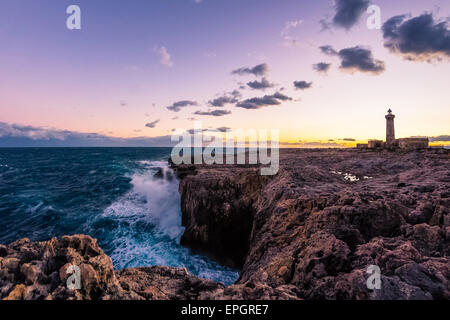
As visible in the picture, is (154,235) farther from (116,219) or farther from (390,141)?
(390,141)

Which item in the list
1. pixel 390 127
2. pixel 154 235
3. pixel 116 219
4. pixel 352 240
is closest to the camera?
pixel 352 240

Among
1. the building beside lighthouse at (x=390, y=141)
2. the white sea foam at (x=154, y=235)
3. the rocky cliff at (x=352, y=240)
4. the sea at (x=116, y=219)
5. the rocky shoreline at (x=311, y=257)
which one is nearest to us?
the rocky shoreline at (x=311, y=257)

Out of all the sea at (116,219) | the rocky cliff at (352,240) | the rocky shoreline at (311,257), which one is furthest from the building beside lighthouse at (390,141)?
the sea at (116,219)

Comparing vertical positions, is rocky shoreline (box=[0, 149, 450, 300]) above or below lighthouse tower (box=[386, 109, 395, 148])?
below

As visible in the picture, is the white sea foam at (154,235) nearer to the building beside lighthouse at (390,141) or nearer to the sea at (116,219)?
the sea at (116,219)

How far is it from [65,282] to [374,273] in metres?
3.88

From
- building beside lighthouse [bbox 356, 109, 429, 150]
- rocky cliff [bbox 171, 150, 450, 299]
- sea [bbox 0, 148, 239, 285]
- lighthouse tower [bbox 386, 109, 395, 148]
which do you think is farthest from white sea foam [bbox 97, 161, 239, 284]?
lighthouse tower [bbox 386, 109, 395, 148]

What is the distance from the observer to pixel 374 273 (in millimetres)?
2645

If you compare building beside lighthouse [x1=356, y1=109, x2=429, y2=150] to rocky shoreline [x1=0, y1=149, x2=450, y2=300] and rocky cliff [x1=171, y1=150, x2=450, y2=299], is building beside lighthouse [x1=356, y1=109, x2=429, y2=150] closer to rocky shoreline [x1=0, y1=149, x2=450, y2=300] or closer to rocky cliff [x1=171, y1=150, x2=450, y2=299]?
rocky cliff [x1=171, y1=150, x2=450, y2=299]

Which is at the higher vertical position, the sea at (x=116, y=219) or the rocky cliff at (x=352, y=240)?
the rocky cliff at (x=352, y=240)

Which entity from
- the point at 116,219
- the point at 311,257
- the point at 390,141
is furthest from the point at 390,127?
the point at 116,219

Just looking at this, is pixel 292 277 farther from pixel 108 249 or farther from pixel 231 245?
pixel 108 249

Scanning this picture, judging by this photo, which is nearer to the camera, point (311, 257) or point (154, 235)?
point (311, 257)

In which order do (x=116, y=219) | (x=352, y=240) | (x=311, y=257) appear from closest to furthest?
(x=311, y=257), (x=352, y=240), (x=116, y=219)
